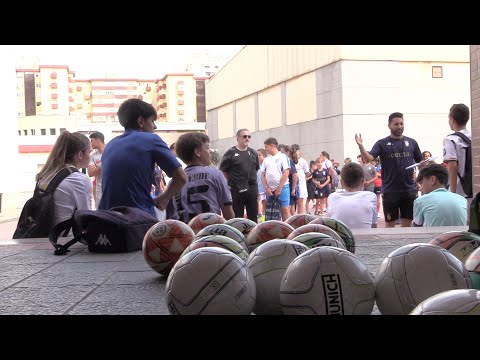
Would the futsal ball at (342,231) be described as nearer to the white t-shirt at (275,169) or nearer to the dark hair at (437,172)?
the dark hair at (437,172)

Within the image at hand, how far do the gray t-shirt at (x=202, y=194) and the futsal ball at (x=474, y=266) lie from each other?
3614mm

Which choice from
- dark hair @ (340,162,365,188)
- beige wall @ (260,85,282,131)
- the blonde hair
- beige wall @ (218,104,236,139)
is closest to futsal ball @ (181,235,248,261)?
the blonde hair

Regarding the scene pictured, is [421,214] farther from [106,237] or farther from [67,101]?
[67,101]

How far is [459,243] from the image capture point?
12.0 feet

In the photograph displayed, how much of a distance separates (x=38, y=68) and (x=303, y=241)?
500ft

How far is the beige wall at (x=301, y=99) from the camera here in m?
36.9

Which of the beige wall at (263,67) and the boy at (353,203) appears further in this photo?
the beige wall at (263,67)

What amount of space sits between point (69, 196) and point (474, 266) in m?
4.31

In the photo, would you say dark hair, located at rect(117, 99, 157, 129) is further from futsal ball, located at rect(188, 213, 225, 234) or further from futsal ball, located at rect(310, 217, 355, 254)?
futsal ball, located at rect(310, 217, 355, 254)

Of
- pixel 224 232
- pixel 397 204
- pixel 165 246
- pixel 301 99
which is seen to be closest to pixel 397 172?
pixel 397 204

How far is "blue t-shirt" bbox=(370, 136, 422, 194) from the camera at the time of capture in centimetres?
877

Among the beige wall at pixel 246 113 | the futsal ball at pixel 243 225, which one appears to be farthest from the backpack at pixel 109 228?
the beige wall at pixel 246 113

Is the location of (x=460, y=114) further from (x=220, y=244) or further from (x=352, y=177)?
(x=220, y=244)
